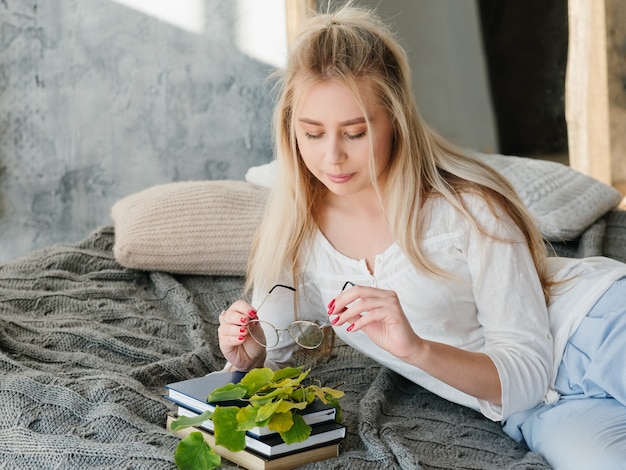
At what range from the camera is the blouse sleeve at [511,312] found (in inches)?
56.3

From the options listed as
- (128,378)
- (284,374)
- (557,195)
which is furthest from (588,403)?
(557,195)

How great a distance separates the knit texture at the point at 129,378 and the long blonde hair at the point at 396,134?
0.94 ft

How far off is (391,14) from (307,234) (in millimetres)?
1847

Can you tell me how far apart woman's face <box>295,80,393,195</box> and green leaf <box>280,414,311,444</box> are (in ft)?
1.41

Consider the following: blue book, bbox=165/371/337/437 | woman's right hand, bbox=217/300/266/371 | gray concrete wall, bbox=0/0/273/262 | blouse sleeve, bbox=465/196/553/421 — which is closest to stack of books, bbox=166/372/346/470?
blue book, bbox=165/371/337/437

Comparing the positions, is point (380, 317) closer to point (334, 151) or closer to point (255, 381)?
point (255, 381)

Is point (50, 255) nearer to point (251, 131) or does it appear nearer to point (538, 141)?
point (251, 131)

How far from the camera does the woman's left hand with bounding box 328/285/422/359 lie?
50.3 inches

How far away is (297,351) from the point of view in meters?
1.96

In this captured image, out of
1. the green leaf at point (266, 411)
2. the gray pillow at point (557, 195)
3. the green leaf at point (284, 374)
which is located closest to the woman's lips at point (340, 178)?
the green leaf at point (284, 374)

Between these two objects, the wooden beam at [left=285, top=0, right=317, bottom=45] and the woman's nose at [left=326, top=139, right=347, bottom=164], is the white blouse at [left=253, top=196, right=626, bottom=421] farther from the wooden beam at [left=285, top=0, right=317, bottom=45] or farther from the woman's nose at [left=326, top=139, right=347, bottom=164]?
the wooden beam at [left=285, top=0, right=317, bottom=45]

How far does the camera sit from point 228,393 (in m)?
1.27

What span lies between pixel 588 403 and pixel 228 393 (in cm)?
59

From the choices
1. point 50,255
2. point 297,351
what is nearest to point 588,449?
point 297,351
